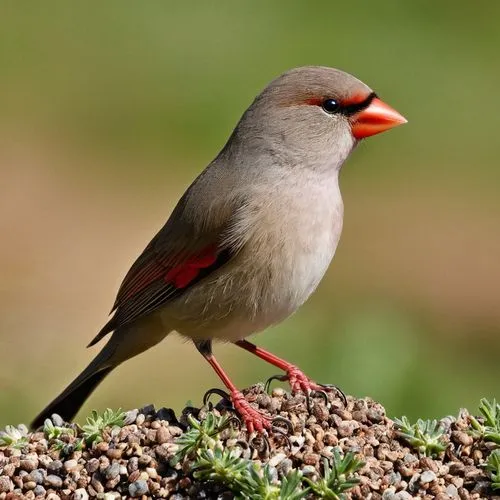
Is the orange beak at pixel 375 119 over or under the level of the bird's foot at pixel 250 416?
over

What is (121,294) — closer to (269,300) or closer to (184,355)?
(269,300)

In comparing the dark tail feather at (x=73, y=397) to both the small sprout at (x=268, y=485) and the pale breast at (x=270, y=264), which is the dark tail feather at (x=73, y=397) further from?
the small sprout at (x=268, y=485)

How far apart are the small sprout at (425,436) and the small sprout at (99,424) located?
94 centimetres

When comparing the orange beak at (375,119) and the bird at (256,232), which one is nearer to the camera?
the bird at (256,232)

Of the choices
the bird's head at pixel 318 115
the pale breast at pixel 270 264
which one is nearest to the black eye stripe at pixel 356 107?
the bird's head at pixel 318 115

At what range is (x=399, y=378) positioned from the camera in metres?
6.84

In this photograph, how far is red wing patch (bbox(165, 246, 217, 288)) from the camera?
17.9 ft

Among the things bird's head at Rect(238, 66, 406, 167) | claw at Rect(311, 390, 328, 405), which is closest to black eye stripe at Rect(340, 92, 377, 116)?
bird's head at Rect(238, 66, 406, 167)

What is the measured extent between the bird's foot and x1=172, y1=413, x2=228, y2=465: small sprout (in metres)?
0.15

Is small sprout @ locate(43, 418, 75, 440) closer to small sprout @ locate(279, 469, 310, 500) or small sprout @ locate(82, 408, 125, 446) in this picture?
small sprout @ locate(82, 408, 125, 446)

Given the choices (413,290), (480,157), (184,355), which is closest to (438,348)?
(413,290)

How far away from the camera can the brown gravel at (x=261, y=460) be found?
13.9ft

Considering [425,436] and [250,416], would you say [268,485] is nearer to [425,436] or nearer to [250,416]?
[250,416]

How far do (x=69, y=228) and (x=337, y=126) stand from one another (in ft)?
15.0
